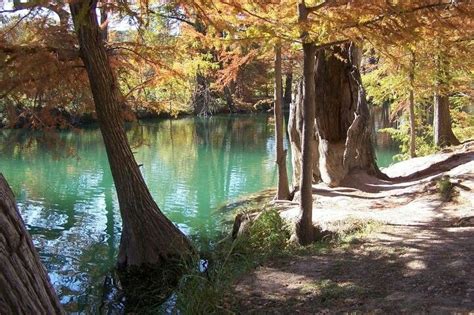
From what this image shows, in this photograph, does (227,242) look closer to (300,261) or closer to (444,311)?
(300,261)

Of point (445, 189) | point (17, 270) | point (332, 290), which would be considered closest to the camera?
point (17, 270)

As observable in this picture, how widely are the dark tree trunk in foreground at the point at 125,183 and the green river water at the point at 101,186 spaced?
895mm

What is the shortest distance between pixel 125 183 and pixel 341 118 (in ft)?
17.0

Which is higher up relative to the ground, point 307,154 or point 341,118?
point 341,118

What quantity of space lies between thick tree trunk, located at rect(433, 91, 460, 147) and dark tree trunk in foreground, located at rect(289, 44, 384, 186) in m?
4.64

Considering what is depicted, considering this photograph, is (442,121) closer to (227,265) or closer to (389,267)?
(227,265)

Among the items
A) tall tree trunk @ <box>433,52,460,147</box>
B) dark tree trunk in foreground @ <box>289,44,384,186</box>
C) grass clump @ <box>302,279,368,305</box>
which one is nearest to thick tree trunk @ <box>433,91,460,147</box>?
tall tree trunk @ <box>433,52,460,147</box>

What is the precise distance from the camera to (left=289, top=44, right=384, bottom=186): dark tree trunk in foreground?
10789mm

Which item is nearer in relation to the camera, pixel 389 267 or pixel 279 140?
pixel 389 267

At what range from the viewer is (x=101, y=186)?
16859 mm

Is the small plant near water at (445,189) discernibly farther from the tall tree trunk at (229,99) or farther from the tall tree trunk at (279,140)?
the tall tree trunk at (229,99)

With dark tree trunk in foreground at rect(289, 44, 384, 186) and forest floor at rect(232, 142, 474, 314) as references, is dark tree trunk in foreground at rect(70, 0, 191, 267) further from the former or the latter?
dark tree trunk in foreground at rect(289, 44, 384, 186)

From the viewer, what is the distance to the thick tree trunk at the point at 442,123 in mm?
14641

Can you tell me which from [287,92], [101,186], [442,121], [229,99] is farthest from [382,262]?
[287,92]
